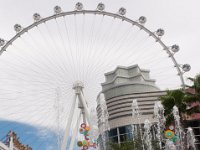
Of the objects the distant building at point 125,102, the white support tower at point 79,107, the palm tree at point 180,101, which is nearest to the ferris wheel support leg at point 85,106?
the white support tower at point 79,107

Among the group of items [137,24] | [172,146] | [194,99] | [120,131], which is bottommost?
[172,146]

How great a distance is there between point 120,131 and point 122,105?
7.49 m

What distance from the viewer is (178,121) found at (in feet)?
86.6

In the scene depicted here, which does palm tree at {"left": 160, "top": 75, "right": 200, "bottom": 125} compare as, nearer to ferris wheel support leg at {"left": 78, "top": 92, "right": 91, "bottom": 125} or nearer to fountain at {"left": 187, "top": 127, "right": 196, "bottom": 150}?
fountain at {"left": 187, "top": 127, "right": 196, "bottom": 150}

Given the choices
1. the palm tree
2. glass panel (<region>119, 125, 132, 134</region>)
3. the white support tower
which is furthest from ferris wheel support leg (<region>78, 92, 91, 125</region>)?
glass panel (<region>119, 125, 132, 134</region>)

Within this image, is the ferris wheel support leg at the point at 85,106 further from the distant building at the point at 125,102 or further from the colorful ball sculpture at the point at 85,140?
the distant building at the point at 125,102

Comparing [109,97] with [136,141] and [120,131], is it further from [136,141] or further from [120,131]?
[136,141]

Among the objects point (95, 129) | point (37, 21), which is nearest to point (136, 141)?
point (95, 129)

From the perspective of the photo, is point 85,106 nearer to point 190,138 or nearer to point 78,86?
point 78,86

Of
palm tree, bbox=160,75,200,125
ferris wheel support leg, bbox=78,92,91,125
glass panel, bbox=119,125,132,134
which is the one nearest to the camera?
palm tree, bbox=160,75,200,125

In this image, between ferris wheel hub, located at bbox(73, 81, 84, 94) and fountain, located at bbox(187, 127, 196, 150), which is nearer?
fountain, located at bbox(187, 127, 196, 150)

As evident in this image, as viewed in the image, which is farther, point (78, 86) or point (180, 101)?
point (78, 86)

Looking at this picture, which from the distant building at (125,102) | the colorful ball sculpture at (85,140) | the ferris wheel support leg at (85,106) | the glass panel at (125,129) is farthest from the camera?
the glass panel at (125,129)

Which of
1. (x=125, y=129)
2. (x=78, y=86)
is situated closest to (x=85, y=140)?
(x=78, y=86)
